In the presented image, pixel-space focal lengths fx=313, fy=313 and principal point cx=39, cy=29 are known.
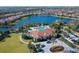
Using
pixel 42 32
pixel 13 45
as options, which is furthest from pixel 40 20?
pixel 13 45

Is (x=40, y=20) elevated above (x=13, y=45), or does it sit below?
above

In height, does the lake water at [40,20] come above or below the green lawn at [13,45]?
above

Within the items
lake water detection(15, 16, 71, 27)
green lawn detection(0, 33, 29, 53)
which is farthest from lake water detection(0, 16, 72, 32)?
green lawn detection(0, 33, 29, 53)

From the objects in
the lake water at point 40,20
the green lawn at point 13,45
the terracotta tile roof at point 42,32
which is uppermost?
the lake water at point 40,20

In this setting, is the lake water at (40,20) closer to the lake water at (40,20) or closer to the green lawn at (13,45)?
the lake water at (40,20)

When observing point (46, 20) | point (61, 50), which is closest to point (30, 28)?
point (46, 20)

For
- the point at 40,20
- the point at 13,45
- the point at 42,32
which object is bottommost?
the point at 13,45

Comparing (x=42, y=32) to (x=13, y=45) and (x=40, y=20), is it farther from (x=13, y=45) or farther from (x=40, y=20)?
(x=13, y=45)

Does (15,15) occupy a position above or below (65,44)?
above

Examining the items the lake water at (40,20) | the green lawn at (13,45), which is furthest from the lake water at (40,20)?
the green lawn at (13,45)

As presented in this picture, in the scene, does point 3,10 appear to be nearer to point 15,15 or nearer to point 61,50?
point 15,15
